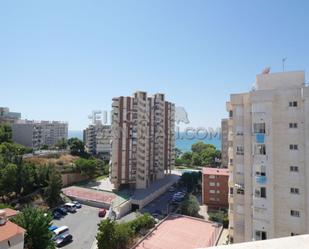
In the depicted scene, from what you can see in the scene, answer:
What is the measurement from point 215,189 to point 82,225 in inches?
776

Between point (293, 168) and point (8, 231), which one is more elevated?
point (293, 168)

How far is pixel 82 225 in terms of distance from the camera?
95.8 feet

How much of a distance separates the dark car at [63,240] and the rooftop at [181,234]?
7.92 m

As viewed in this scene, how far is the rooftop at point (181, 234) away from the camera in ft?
75.7

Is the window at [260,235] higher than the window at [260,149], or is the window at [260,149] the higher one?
the window at [260,149]

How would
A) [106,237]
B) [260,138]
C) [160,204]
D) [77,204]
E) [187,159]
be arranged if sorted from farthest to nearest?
1. [187,159]
2. [160,204]
3. [77,204]
4. [106,237]
5. [260,138]

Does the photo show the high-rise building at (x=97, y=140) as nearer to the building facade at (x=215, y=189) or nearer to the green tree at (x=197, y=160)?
the green tree at (x=197, y=160)

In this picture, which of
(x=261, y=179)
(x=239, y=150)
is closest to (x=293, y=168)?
(x=261, y=179)

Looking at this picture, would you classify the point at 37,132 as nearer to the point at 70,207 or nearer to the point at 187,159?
the point at 187,159

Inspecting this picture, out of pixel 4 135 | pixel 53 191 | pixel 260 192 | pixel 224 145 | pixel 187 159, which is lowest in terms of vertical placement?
pixel 53 191

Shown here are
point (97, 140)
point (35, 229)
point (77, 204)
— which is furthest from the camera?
point (97, 140)

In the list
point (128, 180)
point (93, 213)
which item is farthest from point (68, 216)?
point (128, 180)

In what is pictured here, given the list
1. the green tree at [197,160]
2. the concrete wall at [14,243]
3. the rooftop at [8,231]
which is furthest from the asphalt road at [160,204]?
the green tree at [197,160]

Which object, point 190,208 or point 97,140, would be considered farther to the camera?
point 97,140
